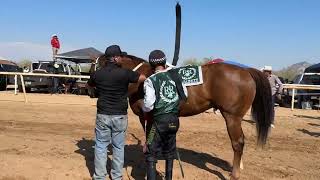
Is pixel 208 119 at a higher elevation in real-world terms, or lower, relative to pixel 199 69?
lower

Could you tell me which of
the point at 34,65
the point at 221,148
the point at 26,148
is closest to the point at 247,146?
the point at 221,148

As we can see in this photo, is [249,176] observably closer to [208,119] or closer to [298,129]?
[298,129]

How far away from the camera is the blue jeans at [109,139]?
20.8 ft

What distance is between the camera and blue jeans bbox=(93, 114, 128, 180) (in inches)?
250

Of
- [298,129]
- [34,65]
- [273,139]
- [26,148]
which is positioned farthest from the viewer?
[34,65]

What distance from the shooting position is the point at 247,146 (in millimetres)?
9891

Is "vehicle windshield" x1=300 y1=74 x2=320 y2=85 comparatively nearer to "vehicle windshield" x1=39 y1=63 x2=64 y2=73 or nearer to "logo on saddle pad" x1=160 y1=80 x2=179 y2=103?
"vehicle windshield" x1=39 y1=63 x2=64 y2=73

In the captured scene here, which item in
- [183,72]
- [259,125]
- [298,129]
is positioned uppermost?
[183,72]

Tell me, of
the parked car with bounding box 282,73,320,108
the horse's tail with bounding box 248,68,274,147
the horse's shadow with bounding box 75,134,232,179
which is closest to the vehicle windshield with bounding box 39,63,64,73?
the parked car with bounding box 282,73,320,108

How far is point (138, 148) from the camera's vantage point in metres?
9.25

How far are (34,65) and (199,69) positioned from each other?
22.0 metres

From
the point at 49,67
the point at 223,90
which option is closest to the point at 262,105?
the point at 223,90

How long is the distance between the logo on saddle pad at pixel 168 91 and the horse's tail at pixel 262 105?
2.22m

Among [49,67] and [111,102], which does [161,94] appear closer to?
[111,102]
